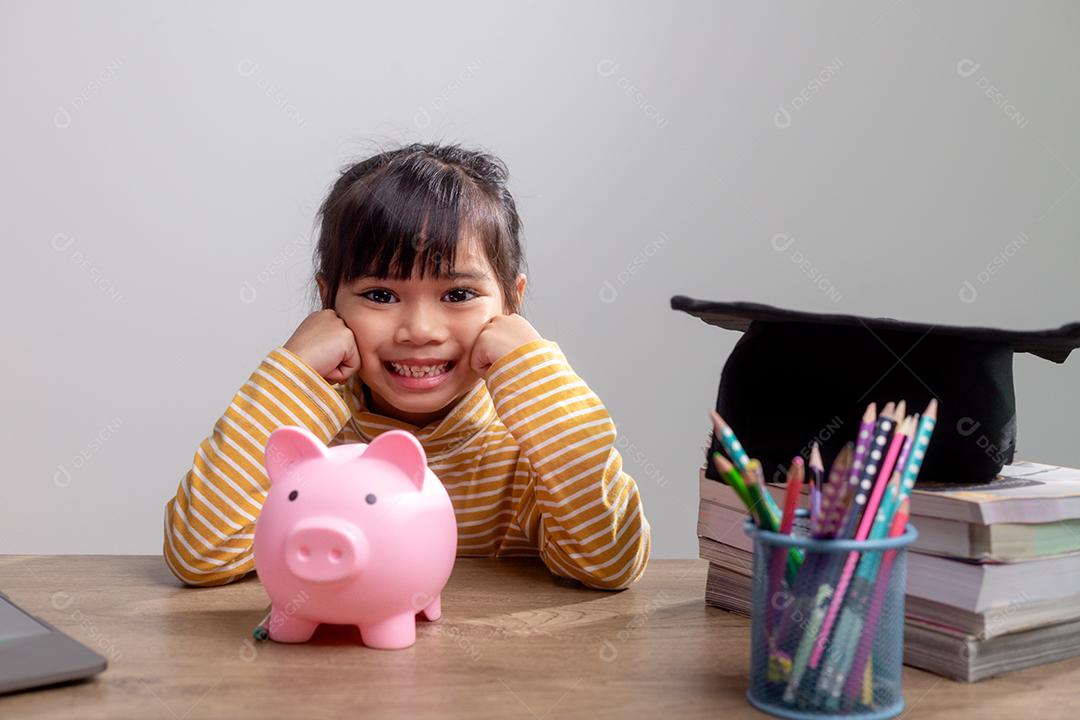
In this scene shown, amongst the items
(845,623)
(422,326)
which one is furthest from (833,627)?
(422,326)

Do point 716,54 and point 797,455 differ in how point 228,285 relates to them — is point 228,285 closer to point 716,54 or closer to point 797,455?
point 716,54

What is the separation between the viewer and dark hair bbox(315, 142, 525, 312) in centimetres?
121

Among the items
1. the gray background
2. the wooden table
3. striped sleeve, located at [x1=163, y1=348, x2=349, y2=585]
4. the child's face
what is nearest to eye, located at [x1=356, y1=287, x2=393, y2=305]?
the child's face

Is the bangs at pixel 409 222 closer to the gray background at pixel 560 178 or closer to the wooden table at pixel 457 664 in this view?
the wooden table at pixel 457 664

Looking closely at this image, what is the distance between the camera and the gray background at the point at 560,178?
78.8 inches

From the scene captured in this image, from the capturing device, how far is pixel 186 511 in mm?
1114

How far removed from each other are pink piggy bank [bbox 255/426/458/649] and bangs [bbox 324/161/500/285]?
0.38 metres

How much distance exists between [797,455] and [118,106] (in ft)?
5.18

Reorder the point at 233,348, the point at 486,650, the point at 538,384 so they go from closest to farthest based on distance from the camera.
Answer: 1. the point at 486,650
2. the point at 538,384
3. the point at 233,348

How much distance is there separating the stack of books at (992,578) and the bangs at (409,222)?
23.2 inches

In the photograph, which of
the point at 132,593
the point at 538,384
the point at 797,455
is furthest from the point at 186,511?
the point at 797,455

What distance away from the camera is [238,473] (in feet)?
3.70

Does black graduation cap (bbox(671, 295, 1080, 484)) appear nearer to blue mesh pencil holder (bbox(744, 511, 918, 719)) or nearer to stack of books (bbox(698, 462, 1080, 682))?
stack of books (bbox(698, 462, 1080, 682))

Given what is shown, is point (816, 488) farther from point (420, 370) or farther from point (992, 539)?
point (420, 370)
